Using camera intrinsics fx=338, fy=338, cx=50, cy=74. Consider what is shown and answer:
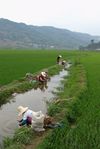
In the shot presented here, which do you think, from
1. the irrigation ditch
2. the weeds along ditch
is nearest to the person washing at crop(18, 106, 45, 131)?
the irrigation ditch

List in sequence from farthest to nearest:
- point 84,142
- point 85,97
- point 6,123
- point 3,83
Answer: point 3,83, point 85,97, point 6,123, point 84,142

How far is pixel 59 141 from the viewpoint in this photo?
7.50 metres

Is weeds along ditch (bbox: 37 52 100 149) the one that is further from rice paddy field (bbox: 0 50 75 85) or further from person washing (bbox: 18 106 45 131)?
rice paddy field (bbox: 0 50 75 85)

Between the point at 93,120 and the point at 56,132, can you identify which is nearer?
the point at 56,132

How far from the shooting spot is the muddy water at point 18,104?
384 inches

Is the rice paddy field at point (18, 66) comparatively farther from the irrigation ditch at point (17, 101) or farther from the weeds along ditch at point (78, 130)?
the weeds along ditch at point (78, 130)

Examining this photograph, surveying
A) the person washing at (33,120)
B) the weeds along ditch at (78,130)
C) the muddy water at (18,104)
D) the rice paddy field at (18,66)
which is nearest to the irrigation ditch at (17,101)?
the muddy water at (18,104)

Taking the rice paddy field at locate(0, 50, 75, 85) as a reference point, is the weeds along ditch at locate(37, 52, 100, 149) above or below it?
above

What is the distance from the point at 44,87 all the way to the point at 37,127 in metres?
9.90

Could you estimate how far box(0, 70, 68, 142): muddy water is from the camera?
32.0 ft

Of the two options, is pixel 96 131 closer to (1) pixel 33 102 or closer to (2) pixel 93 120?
(2) pixel 93 120

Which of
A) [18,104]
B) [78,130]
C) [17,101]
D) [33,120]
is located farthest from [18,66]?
[78,130]

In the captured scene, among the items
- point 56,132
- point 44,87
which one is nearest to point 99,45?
point 44,87

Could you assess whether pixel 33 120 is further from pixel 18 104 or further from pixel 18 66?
pixel 18 66
